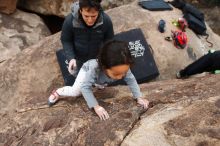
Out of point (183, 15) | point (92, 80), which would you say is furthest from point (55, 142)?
point (183, 15)

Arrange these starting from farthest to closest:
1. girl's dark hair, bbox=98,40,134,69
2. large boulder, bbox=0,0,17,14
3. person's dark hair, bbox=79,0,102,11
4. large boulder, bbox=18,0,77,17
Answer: large boulder, bbox=18,0,77,17 < large boulder, bbox=0,0,17,14 < person's dark hair, bbox=79,0,102,11 < girl's dark hair, bbox=98,40,134,69

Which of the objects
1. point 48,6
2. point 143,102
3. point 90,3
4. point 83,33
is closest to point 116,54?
point 90,3

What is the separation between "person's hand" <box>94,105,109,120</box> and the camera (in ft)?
12.9

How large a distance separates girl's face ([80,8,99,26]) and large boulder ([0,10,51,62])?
4.09m

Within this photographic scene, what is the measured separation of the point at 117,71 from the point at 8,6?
5.55 m

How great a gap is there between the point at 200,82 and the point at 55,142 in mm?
1568

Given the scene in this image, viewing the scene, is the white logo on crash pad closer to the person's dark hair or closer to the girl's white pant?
the girl's white pant

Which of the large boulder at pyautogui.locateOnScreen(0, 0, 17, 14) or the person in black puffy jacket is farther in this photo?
the large boulder at pyautogui.locateOnScreen(0, 0, 17, 14)

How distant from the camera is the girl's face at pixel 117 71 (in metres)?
3.59

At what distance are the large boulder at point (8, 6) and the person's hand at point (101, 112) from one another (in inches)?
206

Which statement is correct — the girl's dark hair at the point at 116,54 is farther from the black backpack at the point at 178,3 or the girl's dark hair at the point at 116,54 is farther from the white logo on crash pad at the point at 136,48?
the black backpack at the point at 178,3

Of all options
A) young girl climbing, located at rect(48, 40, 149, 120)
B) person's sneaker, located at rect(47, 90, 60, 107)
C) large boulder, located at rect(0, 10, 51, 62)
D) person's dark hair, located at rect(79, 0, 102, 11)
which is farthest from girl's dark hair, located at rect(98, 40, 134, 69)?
large boulder, located at rect(0, 10, 51, 62)

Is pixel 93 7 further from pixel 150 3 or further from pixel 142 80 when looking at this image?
pixel 150 3

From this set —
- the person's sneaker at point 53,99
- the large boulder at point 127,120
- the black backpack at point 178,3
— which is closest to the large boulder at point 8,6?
the black backpack at point 178,3
